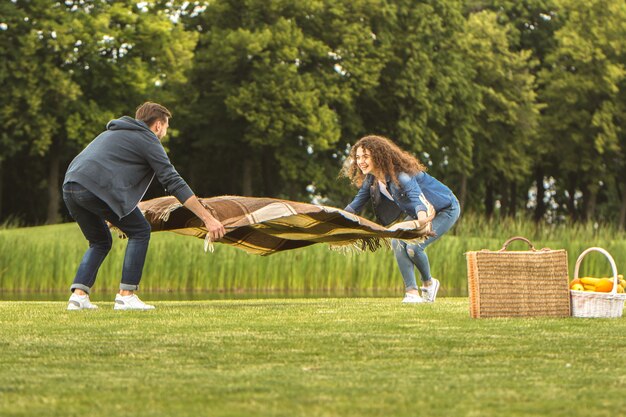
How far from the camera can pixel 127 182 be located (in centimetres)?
958

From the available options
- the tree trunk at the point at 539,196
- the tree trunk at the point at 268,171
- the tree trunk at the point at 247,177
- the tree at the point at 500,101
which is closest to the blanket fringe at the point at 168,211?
the tree trunk at the point at 247,177

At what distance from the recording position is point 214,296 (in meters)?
18.0

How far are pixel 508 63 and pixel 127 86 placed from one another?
14418 mm

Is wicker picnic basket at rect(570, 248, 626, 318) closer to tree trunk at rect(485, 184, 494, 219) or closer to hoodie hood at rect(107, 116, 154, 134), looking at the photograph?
hoodie hood at rect(107, 116, 154, 134)

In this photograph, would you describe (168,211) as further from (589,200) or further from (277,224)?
(589,200)

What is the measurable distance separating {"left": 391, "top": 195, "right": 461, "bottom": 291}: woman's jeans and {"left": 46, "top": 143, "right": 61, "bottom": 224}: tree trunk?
25.9 metres

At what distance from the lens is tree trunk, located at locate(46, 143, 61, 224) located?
3675 cm

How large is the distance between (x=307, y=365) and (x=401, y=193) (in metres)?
4.96

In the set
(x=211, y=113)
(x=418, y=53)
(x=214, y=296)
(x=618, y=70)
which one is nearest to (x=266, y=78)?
(x=211, y=113)

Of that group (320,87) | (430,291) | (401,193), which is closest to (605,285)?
(401,193)

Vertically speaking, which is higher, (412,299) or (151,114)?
(151,114)

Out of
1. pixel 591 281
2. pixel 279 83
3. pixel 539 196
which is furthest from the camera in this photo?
pixel 539 196

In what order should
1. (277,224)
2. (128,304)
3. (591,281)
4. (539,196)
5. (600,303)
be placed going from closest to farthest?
(600,303) < (591,281) < (128,304) < (277,224) < (539,196)

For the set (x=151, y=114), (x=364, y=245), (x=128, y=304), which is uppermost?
(x=151, y=114)
